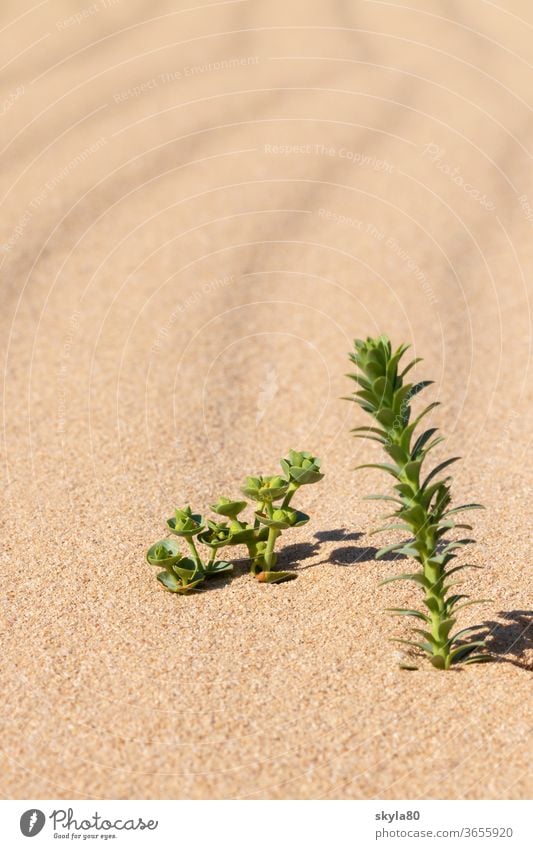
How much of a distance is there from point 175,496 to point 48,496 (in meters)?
0.60

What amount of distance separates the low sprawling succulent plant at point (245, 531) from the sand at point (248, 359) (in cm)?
9

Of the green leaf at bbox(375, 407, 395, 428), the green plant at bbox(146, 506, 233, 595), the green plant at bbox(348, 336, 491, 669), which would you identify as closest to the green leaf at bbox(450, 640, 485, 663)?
the green plant at bbox(348, 336, 491, 669)

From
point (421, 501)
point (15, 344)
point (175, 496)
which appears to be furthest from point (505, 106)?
point (421, 501)

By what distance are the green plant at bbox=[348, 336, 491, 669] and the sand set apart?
0.13 meters

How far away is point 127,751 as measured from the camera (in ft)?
8.59

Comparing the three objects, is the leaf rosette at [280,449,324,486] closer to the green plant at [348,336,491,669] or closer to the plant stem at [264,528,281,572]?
the plant stem at [264,528,281,572]

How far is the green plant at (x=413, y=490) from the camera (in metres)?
2.63

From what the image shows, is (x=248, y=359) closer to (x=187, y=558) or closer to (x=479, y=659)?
(x=187, y=558)

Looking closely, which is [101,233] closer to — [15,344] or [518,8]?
[15,344]

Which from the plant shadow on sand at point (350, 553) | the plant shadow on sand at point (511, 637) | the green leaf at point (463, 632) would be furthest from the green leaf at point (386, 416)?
the plant shadow on sand at point (350, 553)

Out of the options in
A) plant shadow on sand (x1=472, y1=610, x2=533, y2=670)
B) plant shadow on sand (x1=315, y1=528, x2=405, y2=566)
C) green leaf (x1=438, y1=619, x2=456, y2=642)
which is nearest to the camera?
green leaf (x1=438, y1=619, x2=456, y2=642)

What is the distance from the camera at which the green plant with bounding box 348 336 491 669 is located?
2.63 metres

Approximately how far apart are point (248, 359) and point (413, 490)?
297 centimetres

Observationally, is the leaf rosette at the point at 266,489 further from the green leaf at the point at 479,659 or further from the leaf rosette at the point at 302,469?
the green leaf at the point at 479,659
